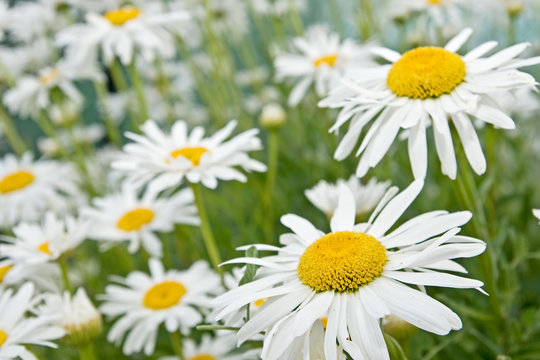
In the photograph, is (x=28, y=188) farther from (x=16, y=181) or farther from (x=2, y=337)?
(x=2, y=337)

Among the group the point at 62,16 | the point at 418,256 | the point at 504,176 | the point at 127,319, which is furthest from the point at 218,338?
the point at 62,16

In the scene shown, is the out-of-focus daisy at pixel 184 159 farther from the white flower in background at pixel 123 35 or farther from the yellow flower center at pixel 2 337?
the white flower in background at pixel 123 35

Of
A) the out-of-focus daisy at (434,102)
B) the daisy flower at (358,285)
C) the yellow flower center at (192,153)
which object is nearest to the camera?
the daisy flower at (358,285)

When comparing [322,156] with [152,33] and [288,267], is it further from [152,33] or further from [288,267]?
[288,267]

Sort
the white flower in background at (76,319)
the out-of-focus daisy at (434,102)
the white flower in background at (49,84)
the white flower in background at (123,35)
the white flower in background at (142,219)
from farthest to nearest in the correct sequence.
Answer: the white flower in background at (49,84)
the white flower in background at (123,35)
the white flower in background at (142,219)
the white flower in background at (76,319)
the out-of-focus daisy at (434,102)

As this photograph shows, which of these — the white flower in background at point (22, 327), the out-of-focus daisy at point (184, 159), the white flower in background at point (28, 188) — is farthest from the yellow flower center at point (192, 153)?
the white flower in background at point (28, 188)

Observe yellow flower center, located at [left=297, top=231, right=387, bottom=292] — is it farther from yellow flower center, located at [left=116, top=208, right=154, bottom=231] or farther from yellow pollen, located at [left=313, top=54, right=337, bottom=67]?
yellow pollen, located at [left=313, top=54, right=337, bottom=67]

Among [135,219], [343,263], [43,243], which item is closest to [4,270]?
[43,243]

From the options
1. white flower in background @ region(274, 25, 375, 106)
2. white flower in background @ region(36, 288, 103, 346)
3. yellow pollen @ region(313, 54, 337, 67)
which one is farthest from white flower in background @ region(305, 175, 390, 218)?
yellow pollen @ region(313, 54, 337, 67)
